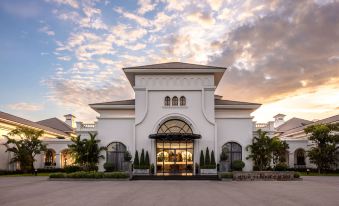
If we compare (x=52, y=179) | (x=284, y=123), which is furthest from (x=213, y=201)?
(x=284, y=123)

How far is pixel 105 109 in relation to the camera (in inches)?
1486

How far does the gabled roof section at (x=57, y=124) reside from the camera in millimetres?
69550

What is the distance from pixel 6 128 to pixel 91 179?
1904 centimetres

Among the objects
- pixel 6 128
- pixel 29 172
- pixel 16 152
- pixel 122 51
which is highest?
pixel 122 51

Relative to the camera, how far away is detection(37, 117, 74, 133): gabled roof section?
69.6 meters

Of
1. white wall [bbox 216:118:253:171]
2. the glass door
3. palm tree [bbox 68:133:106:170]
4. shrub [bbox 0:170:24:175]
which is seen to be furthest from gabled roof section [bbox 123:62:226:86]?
shrub [bbox 0:170:24:175]

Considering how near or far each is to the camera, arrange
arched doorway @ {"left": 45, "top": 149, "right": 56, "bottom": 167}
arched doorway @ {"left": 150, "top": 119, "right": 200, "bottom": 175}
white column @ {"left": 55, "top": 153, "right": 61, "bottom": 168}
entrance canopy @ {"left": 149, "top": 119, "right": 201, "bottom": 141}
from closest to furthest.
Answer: entrance canopy @ {"left": 149, "top": 119, "right": 201, "bottom": 141}
arched doorway @ {"left": 150, "top": 119, "right": 200, "bottom": 175}
white column @ {"left": 55, "top": 153, "right": 61, "bottom": 168}
arched doorway @ {"left": 45, "top": 149, "right": 56, "bottom": 167}

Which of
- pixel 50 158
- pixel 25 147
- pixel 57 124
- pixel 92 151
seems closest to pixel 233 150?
pixel 92 151

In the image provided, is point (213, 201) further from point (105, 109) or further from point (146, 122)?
point (105, 109)

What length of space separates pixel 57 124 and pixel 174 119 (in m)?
41.5

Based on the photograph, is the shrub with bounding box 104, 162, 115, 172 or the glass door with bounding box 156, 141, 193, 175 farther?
the glass door with bounding box 156, 141, 193, 175

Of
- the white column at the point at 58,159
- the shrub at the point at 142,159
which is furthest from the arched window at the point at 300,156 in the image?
the white column at the point at 58,159

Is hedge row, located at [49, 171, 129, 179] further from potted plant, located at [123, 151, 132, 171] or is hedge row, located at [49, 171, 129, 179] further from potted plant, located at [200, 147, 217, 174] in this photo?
potted plant, located at [200, 147, 217, 174]

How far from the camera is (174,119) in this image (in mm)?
36844
